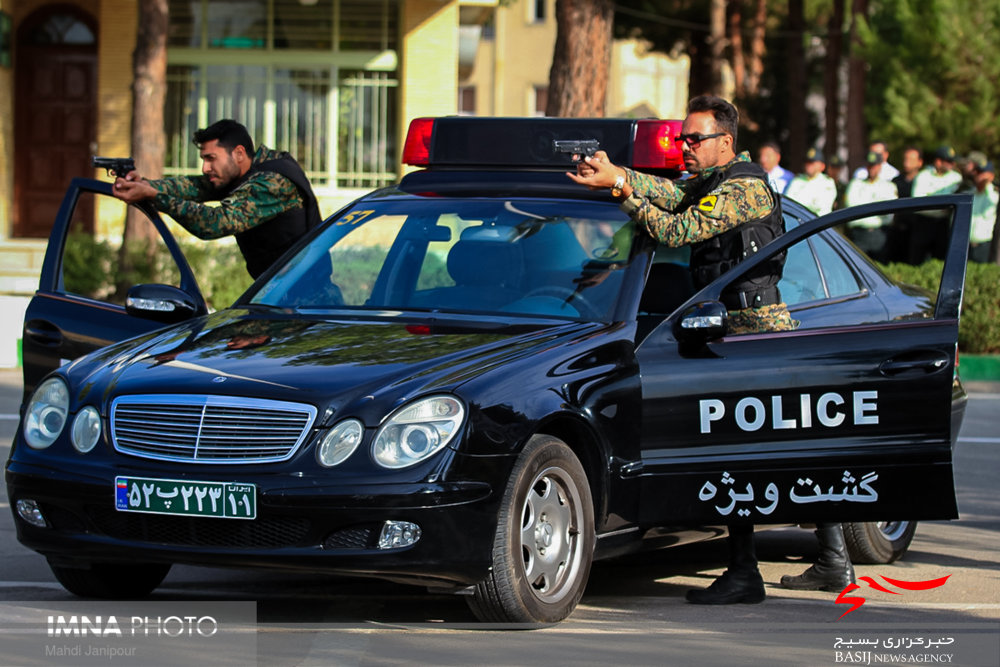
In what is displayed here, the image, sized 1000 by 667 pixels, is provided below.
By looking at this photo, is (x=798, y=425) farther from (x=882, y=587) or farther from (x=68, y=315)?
(x=68, y=315)

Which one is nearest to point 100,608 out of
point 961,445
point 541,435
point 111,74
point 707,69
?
point 541,435

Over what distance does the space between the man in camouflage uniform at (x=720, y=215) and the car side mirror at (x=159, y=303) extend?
1665 mm

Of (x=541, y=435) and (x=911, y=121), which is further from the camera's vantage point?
(x=911, y=121)

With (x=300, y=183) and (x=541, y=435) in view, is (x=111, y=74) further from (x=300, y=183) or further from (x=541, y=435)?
(x=541, y=435)

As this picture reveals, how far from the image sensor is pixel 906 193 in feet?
53.5

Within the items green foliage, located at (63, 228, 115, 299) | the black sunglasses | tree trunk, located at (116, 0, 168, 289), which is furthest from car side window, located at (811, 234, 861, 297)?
tree trunk, located at (116, 0, 168, 289)

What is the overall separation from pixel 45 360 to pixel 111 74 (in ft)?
55.6

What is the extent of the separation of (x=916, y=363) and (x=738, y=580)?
3.44 ft

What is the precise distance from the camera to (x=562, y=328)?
18.8 feet

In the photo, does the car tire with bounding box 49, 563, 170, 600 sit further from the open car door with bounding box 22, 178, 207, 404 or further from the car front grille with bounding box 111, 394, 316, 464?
the open car door with bounding box 22, 178, 207, 404

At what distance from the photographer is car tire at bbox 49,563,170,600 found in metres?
5.73

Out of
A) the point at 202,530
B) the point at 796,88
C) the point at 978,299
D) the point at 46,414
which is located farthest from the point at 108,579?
the point at 796,88

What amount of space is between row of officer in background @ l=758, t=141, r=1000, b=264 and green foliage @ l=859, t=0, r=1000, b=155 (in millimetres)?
7955

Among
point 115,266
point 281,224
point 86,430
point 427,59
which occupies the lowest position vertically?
point 115,266
